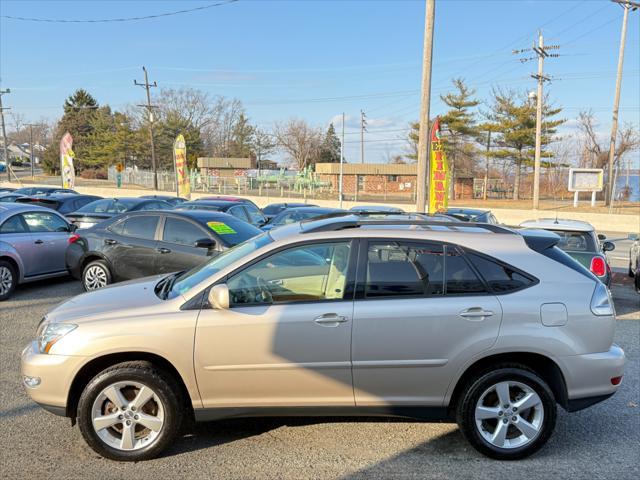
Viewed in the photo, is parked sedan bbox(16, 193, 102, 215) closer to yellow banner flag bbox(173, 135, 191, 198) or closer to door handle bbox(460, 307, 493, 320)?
yellow banner flag bbox(173, 135, 191, 198)

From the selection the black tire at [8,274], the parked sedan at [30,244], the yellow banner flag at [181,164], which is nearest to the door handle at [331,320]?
the parked sedan at [30,244]

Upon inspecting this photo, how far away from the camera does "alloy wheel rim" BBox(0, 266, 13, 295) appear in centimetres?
800

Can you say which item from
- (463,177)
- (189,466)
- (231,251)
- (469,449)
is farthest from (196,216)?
(463,177)

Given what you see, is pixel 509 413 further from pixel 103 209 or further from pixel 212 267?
pixel 103 209


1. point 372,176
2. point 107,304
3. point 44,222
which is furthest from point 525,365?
point 372,176

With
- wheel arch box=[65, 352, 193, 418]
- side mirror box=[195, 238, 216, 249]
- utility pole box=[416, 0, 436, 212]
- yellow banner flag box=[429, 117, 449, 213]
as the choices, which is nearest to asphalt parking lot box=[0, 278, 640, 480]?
wheel arch box=[65, 352, 193, 418]

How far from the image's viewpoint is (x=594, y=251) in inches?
303

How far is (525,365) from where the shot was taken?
362 cm

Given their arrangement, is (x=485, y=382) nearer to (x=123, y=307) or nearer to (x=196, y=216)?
(x=123, y=307)

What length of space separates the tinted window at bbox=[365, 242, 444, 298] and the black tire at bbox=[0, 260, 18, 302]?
6.87 meters

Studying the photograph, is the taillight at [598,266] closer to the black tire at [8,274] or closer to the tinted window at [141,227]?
the tinted window at [141,227]

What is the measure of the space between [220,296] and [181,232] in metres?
4.87

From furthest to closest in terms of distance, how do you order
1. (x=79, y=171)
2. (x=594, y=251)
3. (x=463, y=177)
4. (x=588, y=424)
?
(x=79, y=171)
(x=463, y=177)
(x=594, y=251)
(x=588, y=424)

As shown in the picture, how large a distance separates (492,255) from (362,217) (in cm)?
120
